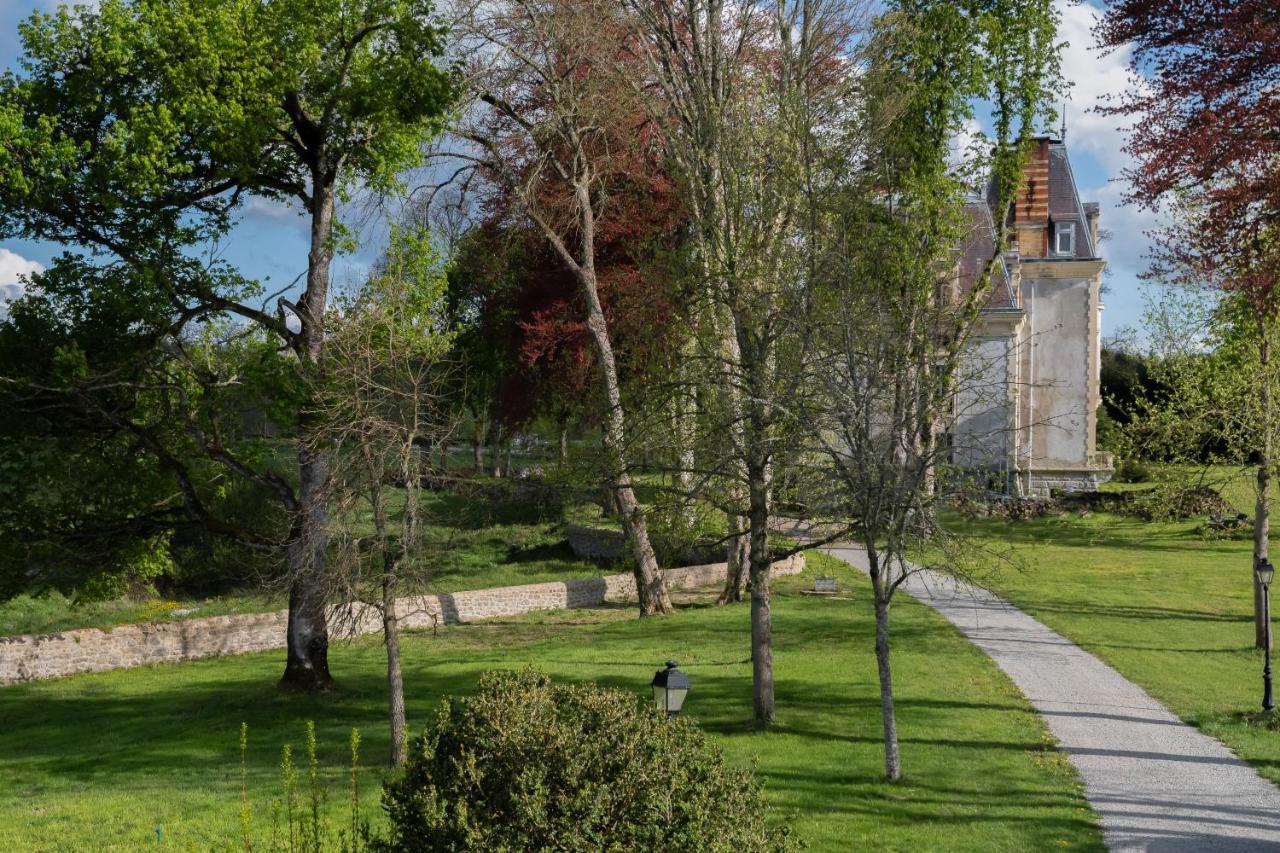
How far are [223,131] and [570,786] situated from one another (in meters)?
12.5

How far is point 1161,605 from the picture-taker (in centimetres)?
2409

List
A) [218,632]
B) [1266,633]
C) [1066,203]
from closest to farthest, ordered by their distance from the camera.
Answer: [1266,633], [218,632], [1066,203]

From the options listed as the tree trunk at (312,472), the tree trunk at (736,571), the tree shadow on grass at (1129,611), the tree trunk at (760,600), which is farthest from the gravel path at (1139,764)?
the tree trunk at (312,472)

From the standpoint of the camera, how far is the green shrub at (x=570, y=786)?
6.35 m

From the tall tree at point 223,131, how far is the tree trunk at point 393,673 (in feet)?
5.01

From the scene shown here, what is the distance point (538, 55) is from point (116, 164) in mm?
12576

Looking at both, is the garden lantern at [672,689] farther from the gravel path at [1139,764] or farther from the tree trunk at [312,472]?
the tree trunk at [312,472]

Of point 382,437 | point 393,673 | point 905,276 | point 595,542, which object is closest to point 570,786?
point 393,673

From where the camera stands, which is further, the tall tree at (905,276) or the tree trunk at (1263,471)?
the tree trunk at (1263,471)

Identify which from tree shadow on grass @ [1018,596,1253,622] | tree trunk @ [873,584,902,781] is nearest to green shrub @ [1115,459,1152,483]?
tree shadow on grass @ [1018,596,1253,622]

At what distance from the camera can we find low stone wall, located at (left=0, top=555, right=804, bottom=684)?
2094 centimetres

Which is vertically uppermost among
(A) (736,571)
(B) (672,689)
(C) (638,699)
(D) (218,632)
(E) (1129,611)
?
(C) (638,699)

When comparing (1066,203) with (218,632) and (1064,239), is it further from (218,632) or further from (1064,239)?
(218,632)

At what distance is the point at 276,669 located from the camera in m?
21.2
